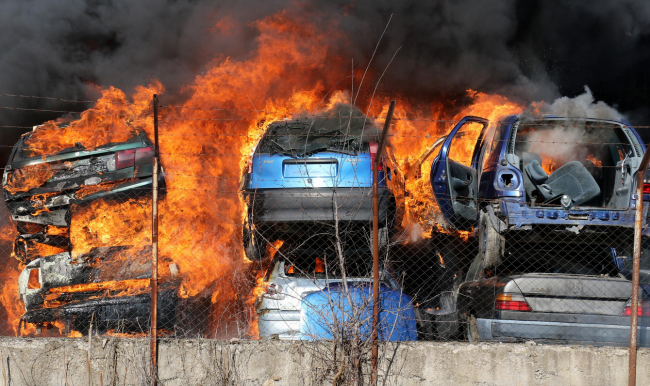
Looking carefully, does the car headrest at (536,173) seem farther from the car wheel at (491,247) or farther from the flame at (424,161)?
the car wheel at (491,247)

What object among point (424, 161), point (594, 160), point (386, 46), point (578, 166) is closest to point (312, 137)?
point (424, 161)

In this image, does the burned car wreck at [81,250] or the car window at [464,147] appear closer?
the burned car wreck at [81,250]

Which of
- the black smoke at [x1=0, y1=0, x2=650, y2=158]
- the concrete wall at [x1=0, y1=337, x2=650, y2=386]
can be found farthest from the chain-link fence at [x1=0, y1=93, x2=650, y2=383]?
the black smoke at [x1=0, y1=0, x2=650, y2=158]

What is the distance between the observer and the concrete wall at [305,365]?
177 inches

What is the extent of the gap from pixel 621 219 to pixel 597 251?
77 cm

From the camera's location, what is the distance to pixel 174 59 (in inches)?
508

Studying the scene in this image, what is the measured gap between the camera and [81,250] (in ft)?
23.0

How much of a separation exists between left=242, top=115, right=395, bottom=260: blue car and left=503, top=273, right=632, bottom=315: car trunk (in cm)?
170

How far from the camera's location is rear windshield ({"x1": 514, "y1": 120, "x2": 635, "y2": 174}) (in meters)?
7.20

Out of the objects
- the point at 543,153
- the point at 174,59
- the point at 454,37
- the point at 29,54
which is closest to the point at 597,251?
the point at 543,153

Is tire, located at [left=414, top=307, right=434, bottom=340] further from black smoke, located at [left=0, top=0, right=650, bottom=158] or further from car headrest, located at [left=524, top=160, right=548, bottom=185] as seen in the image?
black smoke, located at [left=0, top=0, right=650, bottom=158]

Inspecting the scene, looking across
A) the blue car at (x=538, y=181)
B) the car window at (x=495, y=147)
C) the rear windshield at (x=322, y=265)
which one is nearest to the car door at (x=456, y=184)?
the blue car at (x=538, y=181)

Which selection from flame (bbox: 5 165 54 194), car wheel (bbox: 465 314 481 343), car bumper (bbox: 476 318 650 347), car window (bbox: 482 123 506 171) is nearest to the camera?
car bumper (bbox: 476 318 650 347)

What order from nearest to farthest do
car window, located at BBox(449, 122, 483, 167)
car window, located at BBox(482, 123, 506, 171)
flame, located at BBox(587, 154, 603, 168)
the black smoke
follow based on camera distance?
car window, located at BBox(482, 123, 506, 171)
flame, located at BBox(587, 154, 603, 168)
car window, located at BBox(449, 122, 483, 167)
the black smoke
